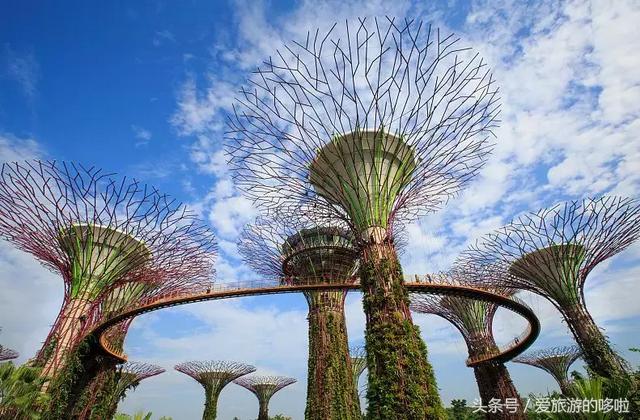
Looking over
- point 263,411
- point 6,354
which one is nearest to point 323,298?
point 263,411

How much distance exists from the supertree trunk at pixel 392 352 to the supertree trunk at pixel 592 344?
13.6 meters

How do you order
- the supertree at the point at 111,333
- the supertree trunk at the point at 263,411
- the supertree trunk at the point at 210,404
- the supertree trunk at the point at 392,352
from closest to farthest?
the supertree trunk at the point at 392,352 → the supertree at the point at 111,333 → the supertree trunk at the point at 210,404 → the supertree trunk at the point at 263,411

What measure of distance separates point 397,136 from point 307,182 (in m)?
3.59

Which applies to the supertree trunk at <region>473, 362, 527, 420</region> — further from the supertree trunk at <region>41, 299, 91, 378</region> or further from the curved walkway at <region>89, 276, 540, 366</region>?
the supertree trunk at <region>41, 299, 91, 378</region>

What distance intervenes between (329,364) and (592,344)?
1330 centimetres

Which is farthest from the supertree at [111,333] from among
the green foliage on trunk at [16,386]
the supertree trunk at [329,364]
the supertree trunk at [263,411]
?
the supertree trunk at [263,411]

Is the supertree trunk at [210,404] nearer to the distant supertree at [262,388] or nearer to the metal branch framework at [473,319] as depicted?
the distant supertree at [262,388]

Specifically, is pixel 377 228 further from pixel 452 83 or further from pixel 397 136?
pixel 452 83

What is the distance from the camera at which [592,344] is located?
1891cm

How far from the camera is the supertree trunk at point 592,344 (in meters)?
18.1

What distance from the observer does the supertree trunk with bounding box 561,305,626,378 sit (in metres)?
18.1

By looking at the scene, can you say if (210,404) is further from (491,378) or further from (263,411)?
(491,378)

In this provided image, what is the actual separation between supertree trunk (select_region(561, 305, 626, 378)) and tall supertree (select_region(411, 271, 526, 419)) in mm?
3796

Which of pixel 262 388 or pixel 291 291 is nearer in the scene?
pixel 291 291
